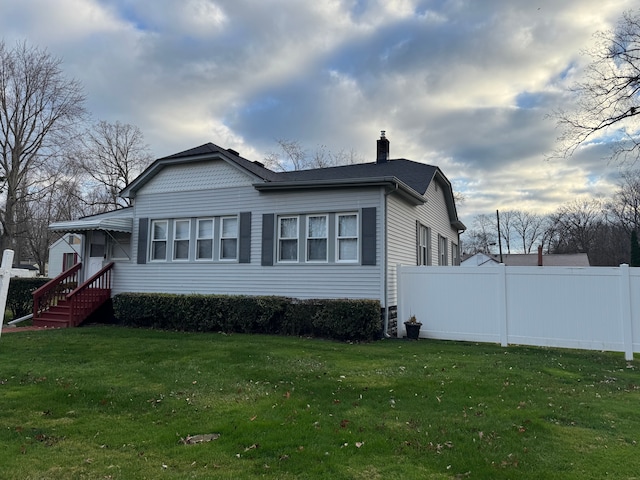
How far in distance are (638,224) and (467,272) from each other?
4863cm

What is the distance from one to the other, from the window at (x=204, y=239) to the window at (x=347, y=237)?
4133 millimetres

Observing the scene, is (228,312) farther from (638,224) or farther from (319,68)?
(638,224)

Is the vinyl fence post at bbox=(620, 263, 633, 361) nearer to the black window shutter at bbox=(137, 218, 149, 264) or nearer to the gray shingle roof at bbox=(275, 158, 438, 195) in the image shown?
the gray shingle roof at bbox=(275, 158, 438, 195)

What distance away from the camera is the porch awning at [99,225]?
13211 mm

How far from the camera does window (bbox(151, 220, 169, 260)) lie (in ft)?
44.9

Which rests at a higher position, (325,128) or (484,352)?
(325,128)

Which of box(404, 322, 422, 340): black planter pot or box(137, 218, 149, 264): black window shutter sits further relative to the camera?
box(137, 218, 149, 264): black window shutter

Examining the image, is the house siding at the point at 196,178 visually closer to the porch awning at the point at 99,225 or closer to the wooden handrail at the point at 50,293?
the porch awning at the point at 99,225

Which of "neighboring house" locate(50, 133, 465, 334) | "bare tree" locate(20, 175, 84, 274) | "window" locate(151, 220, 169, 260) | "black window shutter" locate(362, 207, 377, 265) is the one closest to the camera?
"black window shutter" locate(362, 207, 377, 265)

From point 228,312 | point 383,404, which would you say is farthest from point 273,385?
point 228,312

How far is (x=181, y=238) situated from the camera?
530 inches

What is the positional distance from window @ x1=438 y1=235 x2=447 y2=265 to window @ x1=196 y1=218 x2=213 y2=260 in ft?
29.2

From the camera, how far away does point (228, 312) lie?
11359mm

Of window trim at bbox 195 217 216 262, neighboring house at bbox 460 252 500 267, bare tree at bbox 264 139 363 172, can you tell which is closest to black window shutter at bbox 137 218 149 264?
window trim at bbox 195 217 216 262
